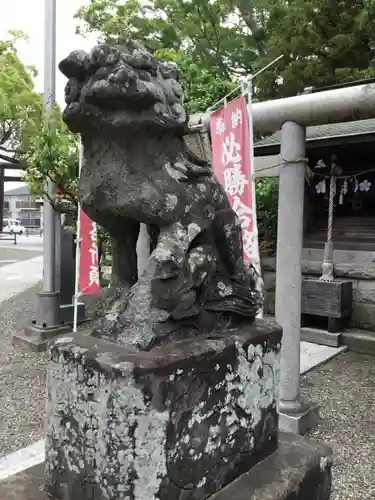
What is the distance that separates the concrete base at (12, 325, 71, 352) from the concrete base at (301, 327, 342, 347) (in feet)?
10.8

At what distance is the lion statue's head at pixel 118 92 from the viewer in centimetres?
171

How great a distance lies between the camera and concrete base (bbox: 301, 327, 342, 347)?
6309 millimetres

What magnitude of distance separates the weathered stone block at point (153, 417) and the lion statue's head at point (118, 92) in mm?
869

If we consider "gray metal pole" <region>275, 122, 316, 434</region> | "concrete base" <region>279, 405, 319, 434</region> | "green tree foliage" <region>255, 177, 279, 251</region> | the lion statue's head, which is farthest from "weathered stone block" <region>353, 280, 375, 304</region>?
the lion statue's head

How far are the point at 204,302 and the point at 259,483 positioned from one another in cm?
78

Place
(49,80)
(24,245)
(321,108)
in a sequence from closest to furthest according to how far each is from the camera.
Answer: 1. (321,108)
2. (49,80)
3. (24,245)

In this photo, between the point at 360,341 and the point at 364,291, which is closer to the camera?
the point at 360,341

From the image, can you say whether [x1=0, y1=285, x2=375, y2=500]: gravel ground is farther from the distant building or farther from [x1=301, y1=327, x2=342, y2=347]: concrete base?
the distant building

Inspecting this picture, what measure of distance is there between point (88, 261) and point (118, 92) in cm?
364

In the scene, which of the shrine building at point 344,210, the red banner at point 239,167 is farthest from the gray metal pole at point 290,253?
the shrine building at point 344,210

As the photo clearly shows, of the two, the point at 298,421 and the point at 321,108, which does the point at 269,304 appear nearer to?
the point at 298,421

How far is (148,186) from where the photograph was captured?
6.05ft

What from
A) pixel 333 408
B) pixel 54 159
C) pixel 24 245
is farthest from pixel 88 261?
pixel 24 245

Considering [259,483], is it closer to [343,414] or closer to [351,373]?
[343,414]
